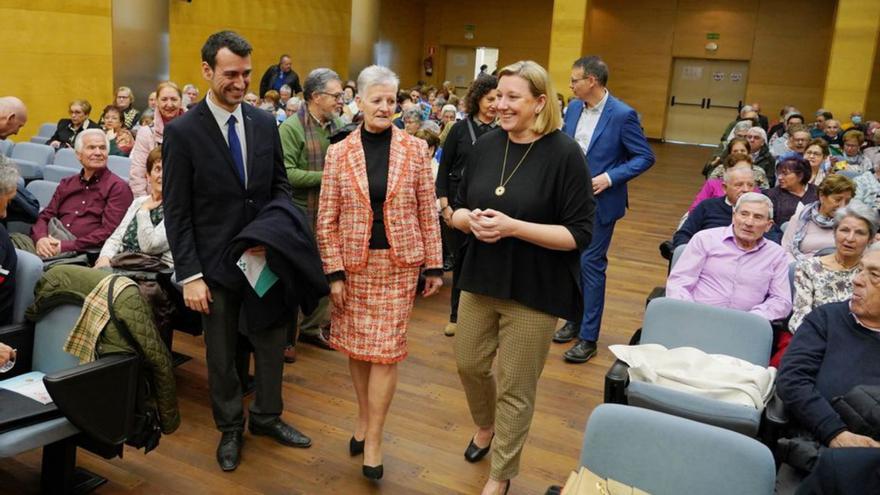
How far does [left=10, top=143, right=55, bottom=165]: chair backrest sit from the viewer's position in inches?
264

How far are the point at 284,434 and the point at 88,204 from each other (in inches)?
75.7

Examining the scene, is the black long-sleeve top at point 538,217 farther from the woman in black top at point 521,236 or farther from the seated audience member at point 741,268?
the seated audience member at point 741,268

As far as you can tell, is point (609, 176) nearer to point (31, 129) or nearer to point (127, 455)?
point (127, 455)

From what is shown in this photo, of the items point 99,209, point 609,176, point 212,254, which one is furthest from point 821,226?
point 99,209

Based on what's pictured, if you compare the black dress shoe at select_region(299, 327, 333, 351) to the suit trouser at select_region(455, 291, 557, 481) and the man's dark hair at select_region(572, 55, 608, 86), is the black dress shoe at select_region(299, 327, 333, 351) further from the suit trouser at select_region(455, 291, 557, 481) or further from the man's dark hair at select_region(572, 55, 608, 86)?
the man's dark hair at select_region(572, 55, 608, 86)

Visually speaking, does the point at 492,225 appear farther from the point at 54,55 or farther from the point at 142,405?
the point at 54,55

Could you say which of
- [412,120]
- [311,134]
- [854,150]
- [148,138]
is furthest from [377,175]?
[854,150]

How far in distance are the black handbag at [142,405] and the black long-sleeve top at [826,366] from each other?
90.6 inches

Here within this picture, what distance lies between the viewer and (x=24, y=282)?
274cm

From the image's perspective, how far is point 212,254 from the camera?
9.23ft

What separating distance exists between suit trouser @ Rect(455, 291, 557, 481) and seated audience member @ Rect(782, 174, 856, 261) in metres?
2.29

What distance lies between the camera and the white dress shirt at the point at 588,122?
4213mm

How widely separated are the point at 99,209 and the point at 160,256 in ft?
2.52

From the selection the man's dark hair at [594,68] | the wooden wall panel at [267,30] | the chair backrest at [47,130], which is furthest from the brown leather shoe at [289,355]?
the wooden wall panel at [267,30]
